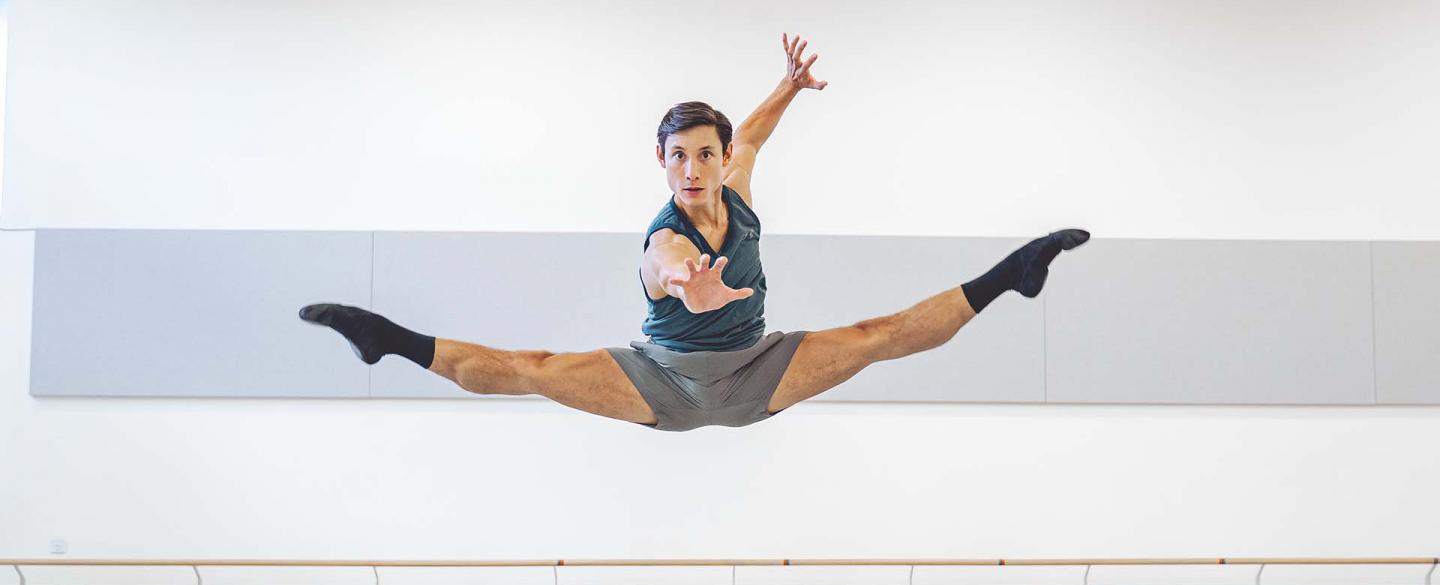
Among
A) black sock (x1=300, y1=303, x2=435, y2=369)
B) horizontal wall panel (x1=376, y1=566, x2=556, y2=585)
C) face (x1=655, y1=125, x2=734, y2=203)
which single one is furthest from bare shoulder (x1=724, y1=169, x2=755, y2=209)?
horizontal wall panel (x1=376, y1=566, x2=556, y2=585)

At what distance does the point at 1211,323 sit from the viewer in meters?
5.26

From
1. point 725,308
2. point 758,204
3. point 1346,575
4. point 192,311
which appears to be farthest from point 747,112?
point 1346,575

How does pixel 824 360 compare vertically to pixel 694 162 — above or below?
below

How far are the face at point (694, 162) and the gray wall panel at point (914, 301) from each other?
243cm

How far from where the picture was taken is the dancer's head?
2.71 m

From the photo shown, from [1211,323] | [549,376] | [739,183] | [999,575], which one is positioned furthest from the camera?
[1211,323]

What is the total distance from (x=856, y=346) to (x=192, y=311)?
152 inches

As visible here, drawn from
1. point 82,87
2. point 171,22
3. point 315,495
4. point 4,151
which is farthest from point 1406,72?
point 4,151

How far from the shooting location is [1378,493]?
5246 mm

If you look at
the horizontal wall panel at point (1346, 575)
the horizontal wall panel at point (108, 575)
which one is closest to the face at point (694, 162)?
the horizontal wall panel at point (108, 575)

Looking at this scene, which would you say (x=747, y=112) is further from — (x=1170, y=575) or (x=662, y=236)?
(x=1170, y=575)

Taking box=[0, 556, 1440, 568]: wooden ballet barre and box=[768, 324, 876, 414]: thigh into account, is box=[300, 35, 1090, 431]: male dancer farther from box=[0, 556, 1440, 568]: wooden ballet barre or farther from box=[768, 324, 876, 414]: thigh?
box=[0, 556, 1440, 568]: wooden ballet barre

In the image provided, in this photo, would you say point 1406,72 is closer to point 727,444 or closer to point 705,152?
point 727,444

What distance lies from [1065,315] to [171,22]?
485 centimetres
